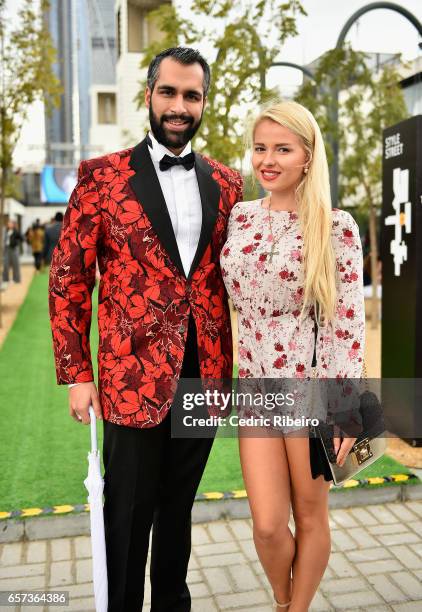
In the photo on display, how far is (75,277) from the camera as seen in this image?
2586 mm

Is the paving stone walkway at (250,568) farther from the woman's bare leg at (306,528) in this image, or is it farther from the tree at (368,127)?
the tree at (368,127)

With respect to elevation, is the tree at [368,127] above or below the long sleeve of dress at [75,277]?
above

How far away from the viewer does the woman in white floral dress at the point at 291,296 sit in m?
2.57

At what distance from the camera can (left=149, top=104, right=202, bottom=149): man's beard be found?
2635mm

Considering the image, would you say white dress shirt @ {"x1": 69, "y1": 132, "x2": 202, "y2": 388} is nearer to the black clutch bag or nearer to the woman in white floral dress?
the woman in white floral dress

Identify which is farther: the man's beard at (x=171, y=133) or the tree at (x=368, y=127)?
the tree at (x=368, y=127)

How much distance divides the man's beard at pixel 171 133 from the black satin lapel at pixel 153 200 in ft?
0.34

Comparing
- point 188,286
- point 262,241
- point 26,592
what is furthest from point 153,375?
point 26,592

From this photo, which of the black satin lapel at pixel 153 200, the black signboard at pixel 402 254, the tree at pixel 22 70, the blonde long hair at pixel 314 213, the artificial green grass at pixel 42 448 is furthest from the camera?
the tree at pixel 22 70

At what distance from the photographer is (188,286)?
2623 millimetres

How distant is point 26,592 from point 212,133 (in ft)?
26.2

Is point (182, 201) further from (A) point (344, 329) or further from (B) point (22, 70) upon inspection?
(B) point (22, 70)

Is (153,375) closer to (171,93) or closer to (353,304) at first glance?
(353,304)

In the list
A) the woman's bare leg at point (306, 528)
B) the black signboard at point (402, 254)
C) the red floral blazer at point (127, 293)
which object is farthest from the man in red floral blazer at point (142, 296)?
the black signboard at point (402, 254)
